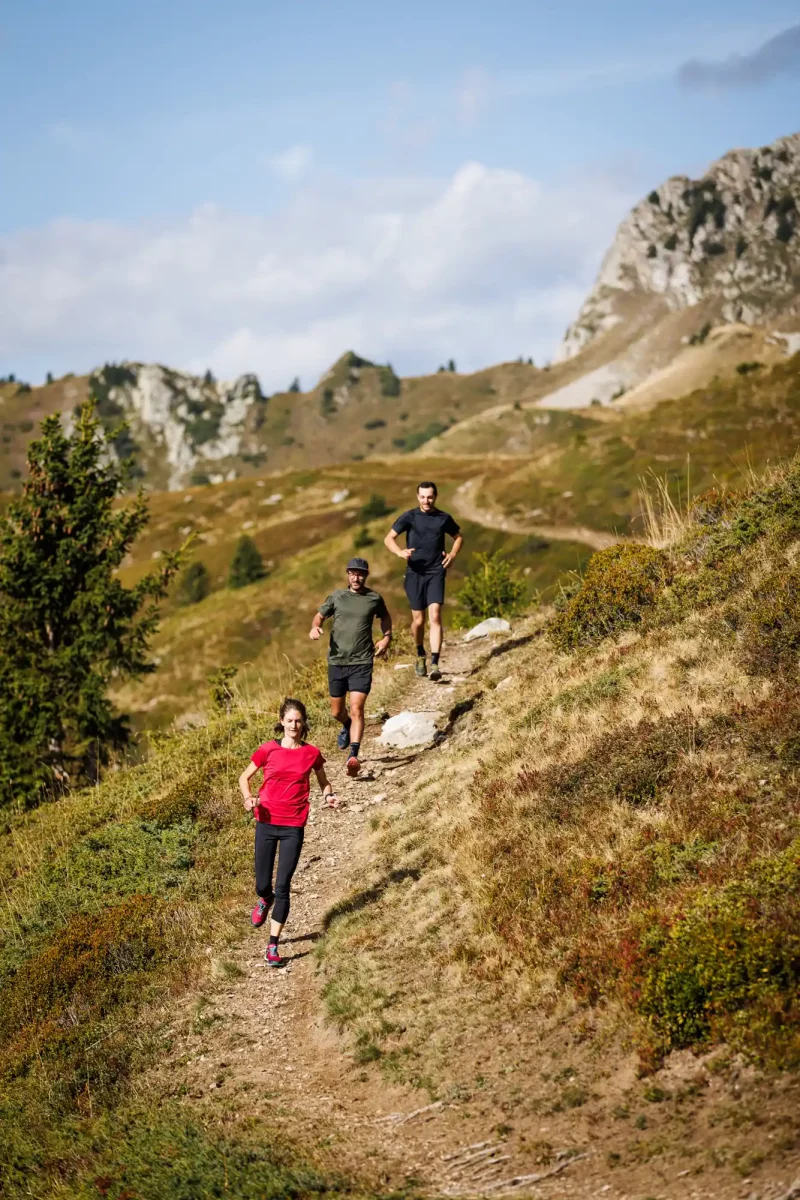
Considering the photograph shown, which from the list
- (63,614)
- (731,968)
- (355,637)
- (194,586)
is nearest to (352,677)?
(355,637)

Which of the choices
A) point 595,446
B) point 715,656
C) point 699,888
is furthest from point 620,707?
point 595,446

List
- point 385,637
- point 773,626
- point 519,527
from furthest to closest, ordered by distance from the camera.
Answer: point 519,527
point 385,637
point 773,626

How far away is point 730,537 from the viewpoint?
14016mm

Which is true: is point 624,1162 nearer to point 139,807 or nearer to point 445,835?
point 445,835

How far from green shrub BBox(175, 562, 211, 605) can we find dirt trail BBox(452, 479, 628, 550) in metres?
27.2

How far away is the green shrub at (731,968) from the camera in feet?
19.4

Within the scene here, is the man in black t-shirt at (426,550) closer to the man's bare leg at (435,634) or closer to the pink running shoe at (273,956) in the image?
the man's bare leg at (435,634)

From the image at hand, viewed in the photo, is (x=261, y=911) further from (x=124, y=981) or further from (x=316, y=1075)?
(x=316, y=1075)

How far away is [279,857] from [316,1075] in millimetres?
2248

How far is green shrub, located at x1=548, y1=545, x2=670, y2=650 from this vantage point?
14.1 metres

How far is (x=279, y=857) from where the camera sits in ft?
30.7

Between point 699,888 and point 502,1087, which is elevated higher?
point 699,888

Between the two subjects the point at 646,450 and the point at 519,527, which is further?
the point at 646,450

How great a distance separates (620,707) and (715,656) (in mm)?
1280
